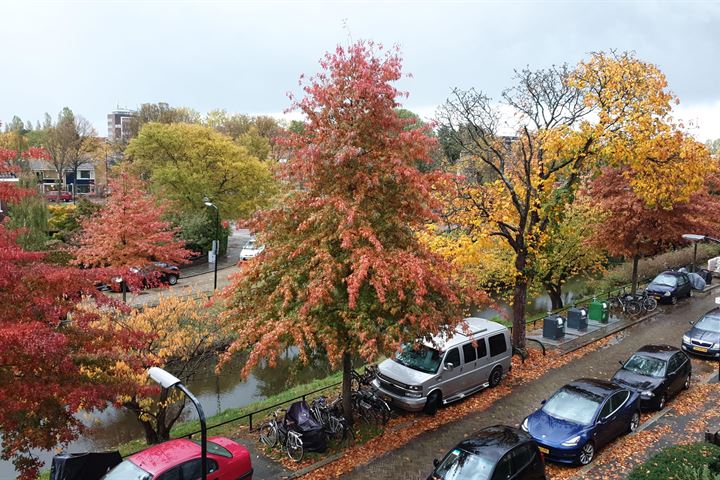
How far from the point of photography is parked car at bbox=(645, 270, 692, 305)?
80.1 feet

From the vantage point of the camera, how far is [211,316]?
16062 mm

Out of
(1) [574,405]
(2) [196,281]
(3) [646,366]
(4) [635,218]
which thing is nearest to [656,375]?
(3) [646,366]

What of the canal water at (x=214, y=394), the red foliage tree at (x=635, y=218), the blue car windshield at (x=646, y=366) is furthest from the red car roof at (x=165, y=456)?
the red foliage tree at (x=635, y=218)

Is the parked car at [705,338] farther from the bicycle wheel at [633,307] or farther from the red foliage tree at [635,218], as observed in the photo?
the red foliage tree at [635,218]

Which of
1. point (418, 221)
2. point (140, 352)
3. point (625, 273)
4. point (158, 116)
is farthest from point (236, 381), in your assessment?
point (158, 116)

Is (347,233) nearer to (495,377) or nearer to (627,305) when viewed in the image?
(495,377)

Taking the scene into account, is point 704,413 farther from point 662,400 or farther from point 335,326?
point 335,326

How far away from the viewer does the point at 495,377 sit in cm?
1548

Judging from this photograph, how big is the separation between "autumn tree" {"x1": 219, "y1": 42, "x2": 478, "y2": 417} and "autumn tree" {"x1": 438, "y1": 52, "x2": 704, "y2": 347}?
204 inches

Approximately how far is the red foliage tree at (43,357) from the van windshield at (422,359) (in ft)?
24.0

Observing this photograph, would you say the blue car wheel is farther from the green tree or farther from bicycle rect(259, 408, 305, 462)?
the green tree

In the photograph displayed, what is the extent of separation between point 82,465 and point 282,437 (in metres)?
4.03

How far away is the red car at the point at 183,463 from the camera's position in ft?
29.5

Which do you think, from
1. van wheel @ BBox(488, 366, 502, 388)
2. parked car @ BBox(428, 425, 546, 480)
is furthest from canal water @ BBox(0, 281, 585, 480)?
parked car @ BBox(428, 425, 546, 480)
